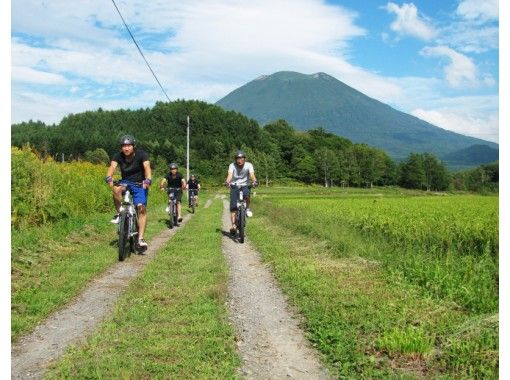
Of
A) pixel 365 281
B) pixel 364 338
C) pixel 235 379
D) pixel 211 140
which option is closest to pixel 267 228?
pixel 365 281

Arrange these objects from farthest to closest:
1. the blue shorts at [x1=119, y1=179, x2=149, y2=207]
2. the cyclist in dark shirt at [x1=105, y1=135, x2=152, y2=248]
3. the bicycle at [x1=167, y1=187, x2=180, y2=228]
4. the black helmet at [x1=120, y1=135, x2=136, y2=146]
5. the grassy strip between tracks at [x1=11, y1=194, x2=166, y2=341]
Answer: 1. the bicycle at [x1=167, y1=187, x2=180, y2=228]
2. the blue shorts at [x1=119, y1=179, x2=149, y2=207]
3. the cyclist in dark shirt at [x1=105, y1=135, x2=152, y2=248]
4. the black helmet at [x1=120, y1=135, x2=136, y2=146]
5. the grassy strip between tracks at [x1=11, y1=194, x2=166, y2=341]

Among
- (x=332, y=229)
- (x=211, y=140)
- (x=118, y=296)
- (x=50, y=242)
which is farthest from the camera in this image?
(x=211, y=140)

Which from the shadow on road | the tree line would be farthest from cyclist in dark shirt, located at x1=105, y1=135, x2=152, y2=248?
the tree line

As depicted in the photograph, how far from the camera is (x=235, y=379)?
157 inches

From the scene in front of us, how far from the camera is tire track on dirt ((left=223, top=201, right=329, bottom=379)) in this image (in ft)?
14.1

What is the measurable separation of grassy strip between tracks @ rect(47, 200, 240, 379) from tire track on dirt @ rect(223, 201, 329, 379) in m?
0.17

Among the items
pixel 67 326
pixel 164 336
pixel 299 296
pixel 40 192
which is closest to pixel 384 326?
pixel 299 296

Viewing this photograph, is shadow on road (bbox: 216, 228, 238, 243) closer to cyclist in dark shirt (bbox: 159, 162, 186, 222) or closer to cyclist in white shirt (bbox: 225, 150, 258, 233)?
cyclist in white shirt (bbox: 225, 150, 258, 233)

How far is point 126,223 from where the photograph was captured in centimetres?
976

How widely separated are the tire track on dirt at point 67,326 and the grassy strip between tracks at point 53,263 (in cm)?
14
